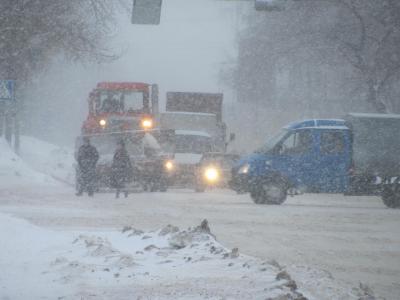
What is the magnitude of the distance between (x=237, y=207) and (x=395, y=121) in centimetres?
513

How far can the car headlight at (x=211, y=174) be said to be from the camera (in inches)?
1073

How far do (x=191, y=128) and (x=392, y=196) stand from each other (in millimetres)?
11093

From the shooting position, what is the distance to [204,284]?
26.0 ft

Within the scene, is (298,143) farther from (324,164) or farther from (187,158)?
(187,158)

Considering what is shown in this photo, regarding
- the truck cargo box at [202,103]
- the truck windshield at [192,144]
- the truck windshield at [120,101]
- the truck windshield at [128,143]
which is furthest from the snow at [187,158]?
the truck cargo box at [202,103]

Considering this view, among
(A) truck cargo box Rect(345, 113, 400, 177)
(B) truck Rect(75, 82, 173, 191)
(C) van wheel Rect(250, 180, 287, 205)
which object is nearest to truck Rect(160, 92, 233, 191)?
(B) truck Rect(75, 82, 173, 191)

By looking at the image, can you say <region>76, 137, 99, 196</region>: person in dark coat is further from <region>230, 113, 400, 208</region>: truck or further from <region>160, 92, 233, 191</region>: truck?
<region>230, 113, 400, 208</region>: truck

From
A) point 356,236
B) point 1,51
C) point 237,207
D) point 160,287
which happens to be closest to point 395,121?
point 237,207

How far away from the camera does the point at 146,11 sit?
664 inches

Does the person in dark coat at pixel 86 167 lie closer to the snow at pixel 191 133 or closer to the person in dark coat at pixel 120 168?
the person in dark coat at pixel 120 168

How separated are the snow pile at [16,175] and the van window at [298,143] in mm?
9549

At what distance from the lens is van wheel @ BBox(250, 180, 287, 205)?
2061 centimetres

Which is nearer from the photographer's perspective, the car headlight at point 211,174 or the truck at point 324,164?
the truck at point 324,164

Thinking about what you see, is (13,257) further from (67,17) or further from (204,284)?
(67,17)
